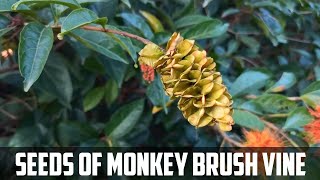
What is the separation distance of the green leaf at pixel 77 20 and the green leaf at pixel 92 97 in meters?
0.43

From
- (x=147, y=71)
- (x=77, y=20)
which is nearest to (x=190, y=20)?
(x=147, y=71)

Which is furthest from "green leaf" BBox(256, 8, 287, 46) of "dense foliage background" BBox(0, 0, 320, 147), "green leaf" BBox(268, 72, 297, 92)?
"green leaf" BBox(268, 72, 297, 92)

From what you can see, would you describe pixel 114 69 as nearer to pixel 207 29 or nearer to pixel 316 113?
pixel 207 29

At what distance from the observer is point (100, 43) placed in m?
0.69

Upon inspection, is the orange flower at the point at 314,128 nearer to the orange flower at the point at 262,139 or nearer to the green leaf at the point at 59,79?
the orange flower at the point at 262,139

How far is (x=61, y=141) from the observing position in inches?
38.2

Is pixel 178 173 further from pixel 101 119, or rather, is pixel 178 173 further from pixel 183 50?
pixel 183 50

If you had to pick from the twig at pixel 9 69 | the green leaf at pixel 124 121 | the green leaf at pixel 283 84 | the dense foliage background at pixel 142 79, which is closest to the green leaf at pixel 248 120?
the dense foliage background at pixel 142 79

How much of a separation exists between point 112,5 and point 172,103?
0.80ft

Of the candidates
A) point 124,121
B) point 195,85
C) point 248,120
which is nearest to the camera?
point 195,85

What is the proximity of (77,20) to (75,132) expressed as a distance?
43 cm

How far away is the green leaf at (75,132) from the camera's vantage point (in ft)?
3.08

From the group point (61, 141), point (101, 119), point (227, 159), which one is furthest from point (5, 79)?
point (227, 159)

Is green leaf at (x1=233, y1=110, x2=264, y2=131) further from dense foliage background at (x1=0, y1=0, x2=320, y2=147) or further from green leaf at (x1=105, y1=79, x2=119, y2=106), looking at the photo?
green leaf at (x1=105, y1=79, x2=119, y2=106)
